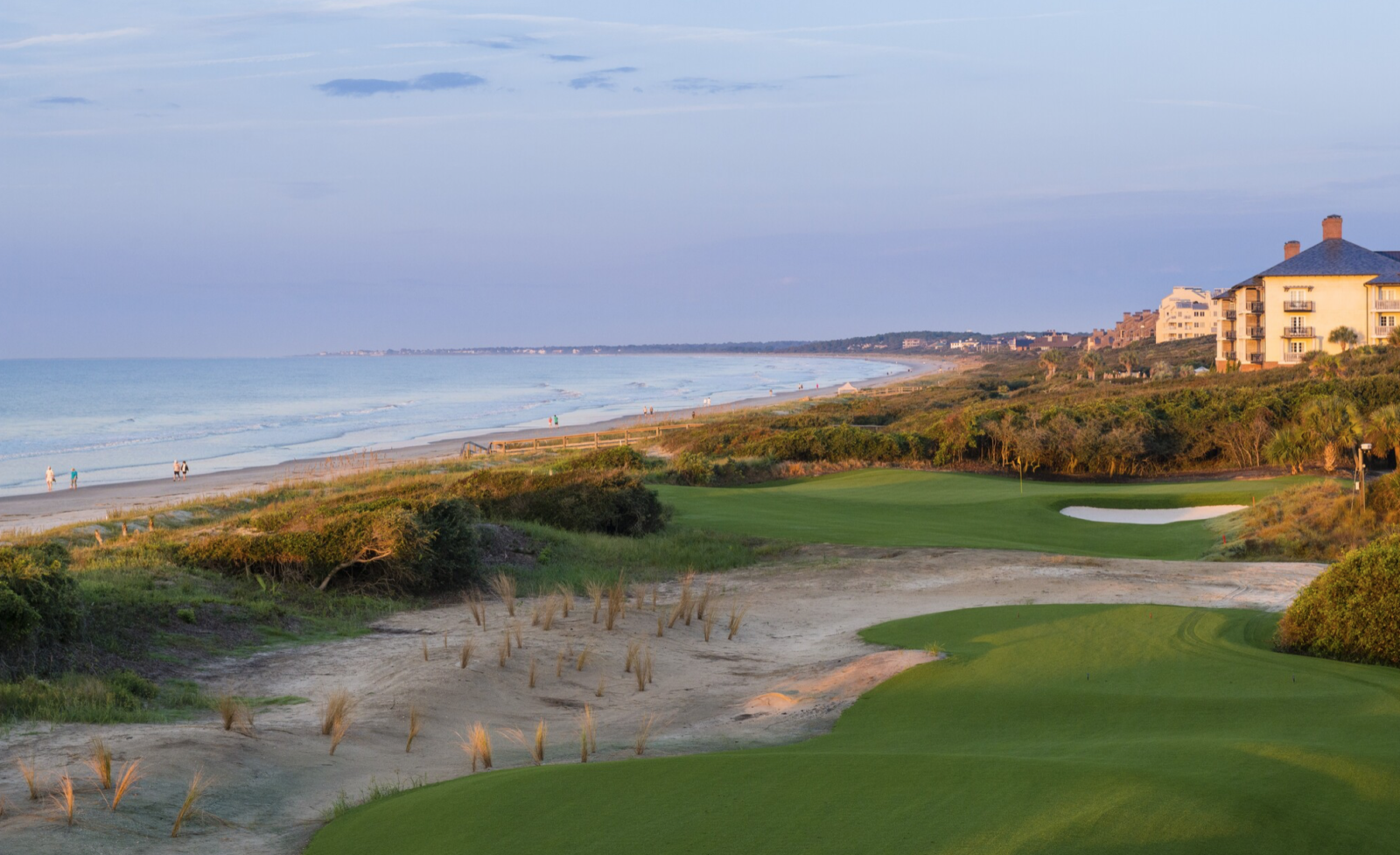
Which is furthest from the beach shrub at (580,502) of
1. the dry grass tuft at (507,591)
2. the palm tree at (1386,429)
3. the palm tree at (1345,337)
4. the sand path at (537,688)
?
the palm tree at (1345,337)

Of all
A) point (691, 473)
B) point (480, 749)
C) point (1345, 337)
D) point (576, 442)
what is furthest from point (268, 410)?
point (480, 749)

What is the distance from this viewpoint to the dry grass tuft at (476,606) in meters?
12.9

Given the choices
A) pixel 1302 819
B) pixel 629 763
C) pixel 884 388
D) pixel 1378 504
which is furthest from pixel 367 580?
pixel 884 388

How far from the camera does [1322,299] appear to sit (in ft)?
220

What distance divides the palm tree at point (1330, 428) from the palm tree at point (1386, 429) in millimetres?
431

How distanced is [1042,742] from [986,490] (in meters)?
22.5

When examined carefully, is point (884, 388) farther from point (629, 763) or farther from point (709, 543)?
point (629, 763)

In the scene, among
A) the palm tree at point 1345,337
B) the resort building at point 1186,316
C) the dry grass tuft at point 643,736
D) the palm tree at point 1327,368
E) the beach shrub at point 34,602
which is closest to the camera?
the dry grass tuft at point 643,736

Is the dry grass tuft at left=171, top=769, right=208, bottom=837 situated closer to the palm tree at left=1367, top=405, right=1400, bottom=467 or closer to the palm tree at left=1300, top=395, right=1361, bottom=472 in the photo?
the palm tree at left=1367, top=405, right=1400, bottom=467

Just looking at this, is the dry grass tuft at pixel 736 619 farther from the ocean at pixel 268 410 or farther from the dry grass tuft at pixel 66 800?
the ocean at pixel 268 410

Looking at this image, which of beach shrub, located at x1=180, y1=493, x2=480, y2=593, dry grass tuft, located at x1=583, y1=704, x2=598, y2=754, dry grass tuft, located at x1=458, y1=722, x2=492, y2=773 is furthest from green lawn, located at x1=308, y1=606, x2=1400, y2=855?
beach shrub, located at x1=180, y1=493, x2=480, y2=593

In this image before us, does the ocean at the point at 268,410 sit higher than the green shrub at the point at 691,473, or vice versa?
the ocean at the point at 268,410

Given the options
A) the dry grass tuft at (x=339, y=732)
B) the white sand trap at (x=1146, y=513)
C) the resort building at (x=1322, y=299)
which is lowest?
the white sand trap at (x=1146, y=513)

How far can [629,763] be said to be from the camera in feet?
21.0
